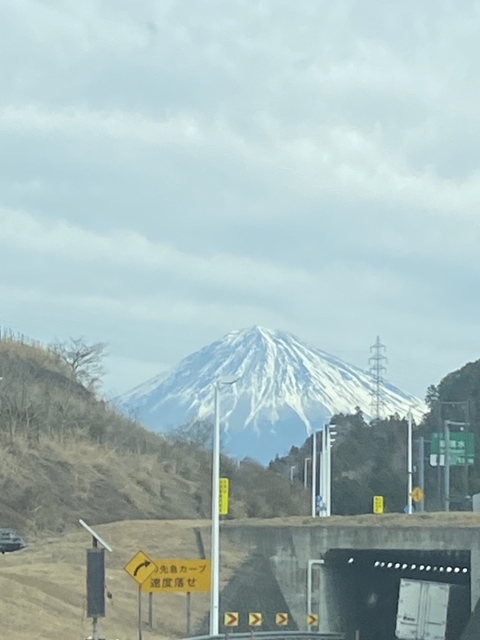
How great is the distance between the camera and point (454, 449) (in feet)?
308

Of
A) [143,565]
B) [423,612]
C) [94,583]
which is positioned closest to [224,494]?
[143,565]

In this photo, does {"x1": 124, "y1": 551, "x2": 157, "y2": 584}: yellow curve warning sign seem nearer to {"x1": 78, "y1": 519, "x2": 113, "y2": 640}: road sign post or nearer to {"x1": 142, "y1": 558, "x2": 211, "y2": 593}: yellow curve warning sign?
{"x1": 142, "y1": 558, "x2": 211, "y2": 593}: yellow curve warning sign

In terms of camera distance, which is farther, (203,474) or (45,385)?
(45,385)

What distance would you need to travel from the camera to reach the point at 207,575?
124 feet

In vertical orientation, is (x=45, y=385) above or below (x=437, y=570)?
above

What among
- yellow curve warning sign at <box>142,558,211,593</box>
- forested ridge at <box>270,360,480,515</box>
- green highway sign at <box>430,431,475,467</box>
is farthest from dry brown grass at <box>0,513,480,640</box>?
forested ridge at <box>270,360,480,515</box>

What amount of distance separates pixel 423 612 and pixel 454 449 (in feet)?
141

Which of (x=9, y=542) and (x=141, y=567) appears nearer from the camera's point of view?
(x=141, y=567)

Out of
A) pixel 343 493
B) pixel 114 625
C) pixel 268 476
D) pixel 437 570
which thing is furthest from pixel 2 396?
pixel 114 625

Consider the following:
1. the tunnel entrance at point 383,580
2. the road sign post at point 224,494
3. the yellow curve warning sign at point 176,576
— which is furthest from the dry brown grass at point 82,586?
the tunnel entrance at point 383,580

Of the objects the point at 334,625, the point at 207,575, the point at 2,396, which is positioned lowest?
the point at 334,625

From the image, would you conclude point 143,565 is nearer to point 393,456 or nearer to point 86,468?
point 86,468

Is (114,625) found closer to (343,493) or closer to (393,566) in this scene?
(393,566)

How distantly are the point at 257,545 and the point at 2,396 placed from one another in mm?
56306
